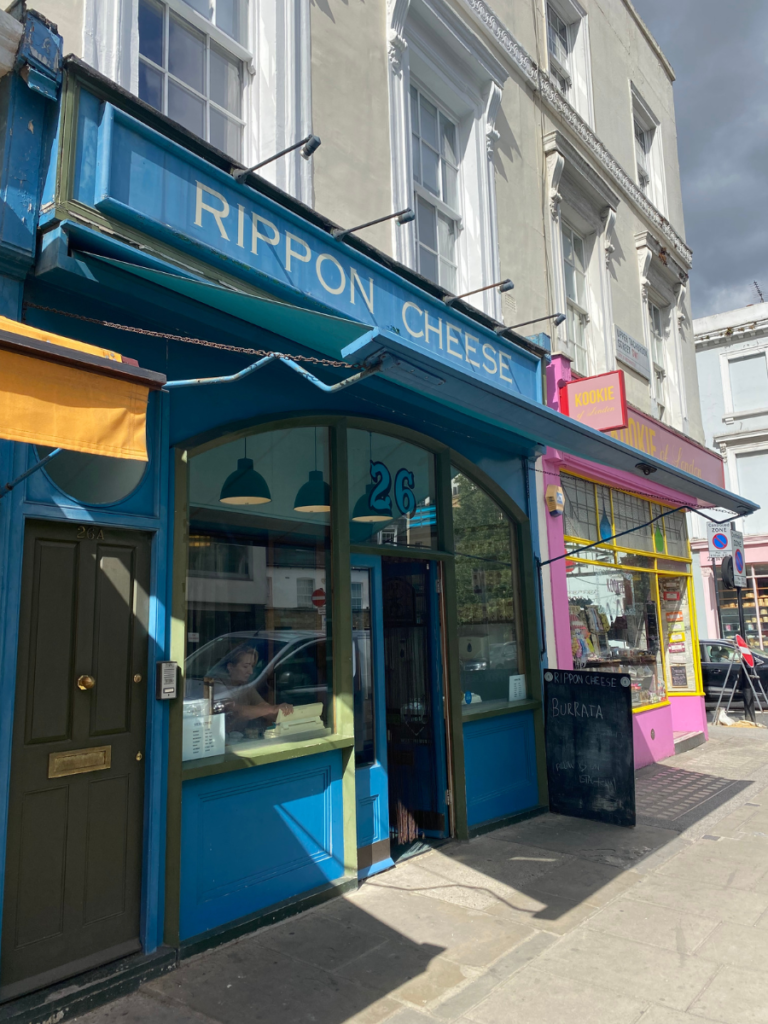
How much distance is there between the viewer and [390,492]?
21.6ft

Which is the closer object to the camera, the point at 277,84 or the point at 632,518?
the point at 277,84

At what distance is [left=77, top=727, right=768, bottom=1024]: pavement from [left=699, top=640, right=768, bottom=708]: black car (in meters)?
9.40

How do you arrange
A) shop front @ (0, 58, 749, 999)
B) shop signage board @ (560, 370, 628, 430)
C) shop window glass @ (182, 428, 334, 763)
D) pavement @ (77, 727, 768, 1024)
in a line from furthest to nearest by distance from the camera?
shop signage board @ (560, 370, 628, 430), shop window glass @ (182, 428, 334, 763), shop front @ (0, 58, 749, 999), pavement @ (77, 727, 768, 1024)

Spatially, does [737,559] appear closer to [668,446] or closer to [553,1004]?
[668,446]

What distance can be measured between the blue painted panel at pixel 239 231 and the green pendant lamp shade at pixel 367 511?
137 centimetres

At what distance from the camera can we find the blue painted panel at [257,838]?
4.44 meters

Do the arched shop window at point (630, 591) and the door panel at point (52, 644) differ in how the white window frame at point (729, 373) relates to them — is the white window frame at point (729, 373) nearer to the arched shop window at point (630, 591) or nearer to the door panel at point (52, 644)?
the arched shop window at point (630, 591)

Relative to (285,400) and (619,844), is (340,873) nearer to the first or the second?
(619,844)

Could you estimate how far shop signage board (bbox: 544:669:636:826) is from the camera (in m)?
6.95

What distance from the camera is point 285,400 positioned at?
5.48 metres

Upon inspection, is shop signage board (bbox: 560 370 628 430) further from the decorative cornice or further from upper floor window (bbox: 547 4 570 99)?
upper floor window (bbox: 547 4 570 99)

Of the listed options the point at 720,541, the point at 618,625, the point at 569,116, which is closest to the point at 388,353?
the point at 618,625

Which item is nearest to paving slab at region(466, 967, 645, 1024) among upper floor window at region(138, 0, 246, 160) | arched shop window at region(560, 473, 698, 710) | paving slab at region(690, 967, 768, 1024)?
paving slab at region(690, 967, 768, 1024)

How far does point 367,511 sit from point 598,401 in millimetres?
4094
